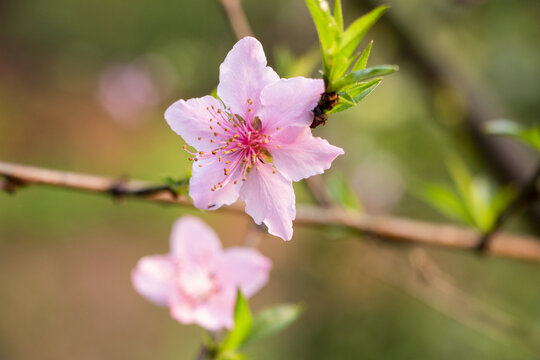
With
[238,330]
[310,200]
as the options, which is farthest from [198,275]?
[310,200]

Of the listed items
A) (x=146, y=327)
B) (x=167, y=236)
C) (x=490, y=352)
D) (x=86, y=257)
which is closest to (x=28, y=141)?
(x=86, y=257)

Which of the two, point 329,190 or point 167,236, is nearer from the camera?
point 329,190

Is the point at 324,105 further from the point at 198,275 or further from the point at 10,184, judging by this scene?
the point at 198,275

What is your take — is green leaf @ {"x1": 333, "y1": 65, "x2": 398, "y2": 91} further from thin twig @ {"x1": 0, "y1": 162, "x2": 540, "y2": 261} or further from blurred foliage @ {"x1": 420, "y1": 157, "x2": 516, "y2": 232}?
blurred foliage @ {"x1": 420, "y1": 157, "x2": 516, "y2": 232}

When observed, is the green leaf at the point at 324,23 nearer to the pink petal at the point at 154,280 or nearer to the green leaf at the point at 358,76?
the green leaf at the point at 358,76

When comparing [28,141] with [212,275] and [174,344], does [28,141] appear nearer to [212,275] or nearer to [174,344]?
[174,344]

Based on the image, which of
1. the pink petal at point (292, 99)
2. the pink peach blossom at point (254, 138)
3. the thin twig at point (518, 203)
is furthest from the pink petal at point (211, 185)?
the thin twig at point (518, 203)

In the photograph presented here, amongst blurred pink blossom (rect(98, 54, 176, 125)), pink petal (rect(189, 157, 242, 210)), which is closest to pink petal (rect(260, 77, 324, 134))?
pink petal (rect(189, 157, 242, 210))
